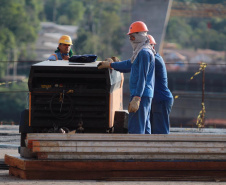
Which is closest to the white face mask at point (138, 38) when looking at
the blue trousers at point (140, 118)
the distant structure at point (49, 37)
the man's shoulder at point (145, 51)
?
the man's shoulder at point (145, 51)

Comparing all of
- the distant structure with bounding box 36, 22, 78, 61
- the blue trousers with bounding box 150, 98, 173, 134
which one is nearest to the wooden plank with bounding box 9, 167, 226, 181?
the blue trousers with bounding box 150, 98, 173, 134

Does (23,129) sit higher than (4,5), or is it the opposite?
(4,5)

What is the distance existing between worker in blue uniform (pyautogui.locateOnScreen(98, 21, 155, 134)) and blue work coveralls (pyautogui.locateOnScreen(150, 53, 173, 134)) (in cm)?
47

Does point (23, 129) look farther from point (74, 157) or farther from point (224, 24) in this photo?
point (224, 24)

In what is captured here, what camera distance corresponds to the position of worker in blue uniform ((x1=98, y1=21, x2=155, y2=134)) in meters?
10.0

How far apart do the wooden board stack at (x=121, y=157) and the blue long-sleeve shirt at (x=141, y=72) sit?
37.3 inches

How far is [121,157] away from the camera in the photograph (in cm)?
932

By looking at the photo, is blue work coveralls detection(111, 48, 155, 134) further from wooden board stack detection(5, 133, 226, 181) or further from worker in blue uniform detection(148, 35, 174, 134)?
wooden board stack detection(5, 133, 226, 181)

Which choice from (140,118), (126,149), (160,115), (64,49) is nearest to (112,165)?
(126,149)

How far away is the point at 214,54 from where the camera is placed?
454 ft

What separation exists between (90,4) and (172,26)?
19.1 meters

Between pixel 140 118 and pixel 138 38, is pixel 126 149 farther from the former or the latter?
pixel 138 38

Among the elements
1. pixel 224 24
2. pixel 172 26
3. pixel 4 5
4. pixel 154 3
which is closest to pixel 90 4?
pixel 172 26

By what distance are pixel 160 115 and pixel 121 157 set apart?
1.76 meters
